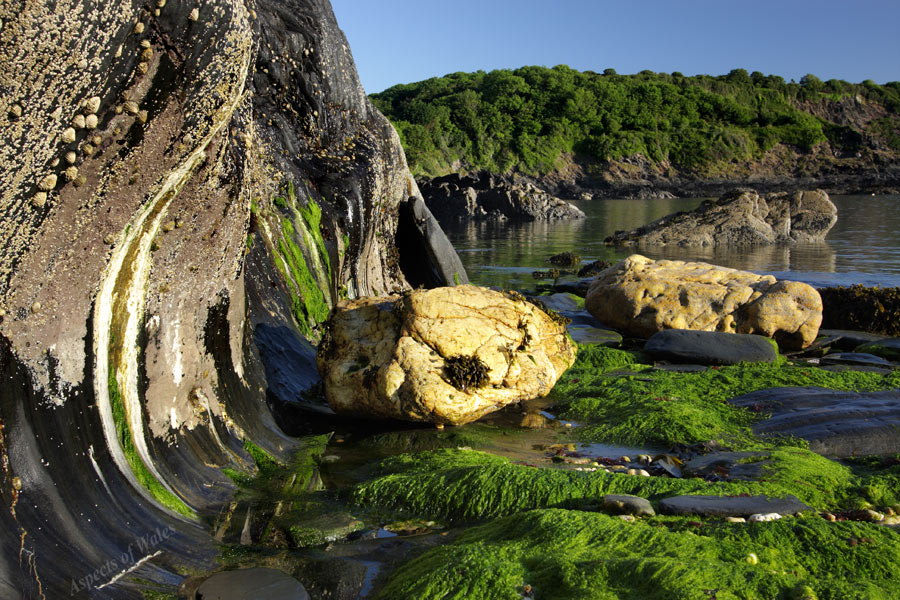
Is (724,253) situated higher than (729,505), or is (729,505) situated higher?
(724,253)

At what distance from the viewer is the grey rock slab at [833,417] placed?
5266mm

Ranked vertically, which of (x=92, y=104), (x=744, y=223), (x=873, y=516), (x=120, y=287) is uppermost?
(x=92, y=104)

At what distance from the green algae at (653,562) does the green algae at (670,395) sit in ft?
6.63

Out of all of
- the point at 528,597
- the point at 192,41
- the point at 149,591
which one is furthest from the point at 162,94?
the point at 528,597

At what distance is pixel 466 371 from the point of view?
18.4ft

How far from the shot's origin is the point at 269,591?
3139 mm

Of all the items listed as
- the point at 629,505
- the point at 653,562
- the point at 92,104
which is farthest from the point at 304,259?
the point at 653,562

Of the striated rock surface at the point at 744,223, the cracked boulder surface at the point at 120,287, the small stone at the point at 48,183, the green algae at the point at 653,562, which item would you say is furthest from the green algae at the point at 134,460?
the striated rock surface at the point at 744,223

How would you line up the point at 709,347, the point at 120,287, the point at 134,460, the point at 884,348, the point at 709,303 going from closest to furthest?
1. the point at 120,287
2. the point at 134,460
3. the point at 709,347
4. the point at 884,348
5. the point at 709,303

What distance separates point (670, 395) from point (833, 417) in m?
1.42

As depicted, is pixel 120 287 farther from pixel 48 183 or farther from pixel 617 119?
pixel 617 119

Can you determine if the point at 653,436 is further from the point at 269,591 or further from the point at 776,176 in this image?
the point at 776,176

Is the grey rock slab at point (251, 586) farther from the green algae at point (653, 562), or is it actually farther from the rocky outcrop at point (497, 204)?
the rocky outcrop at point (497, 204)

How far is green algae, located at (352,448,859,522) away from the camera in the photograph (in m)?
4.20
